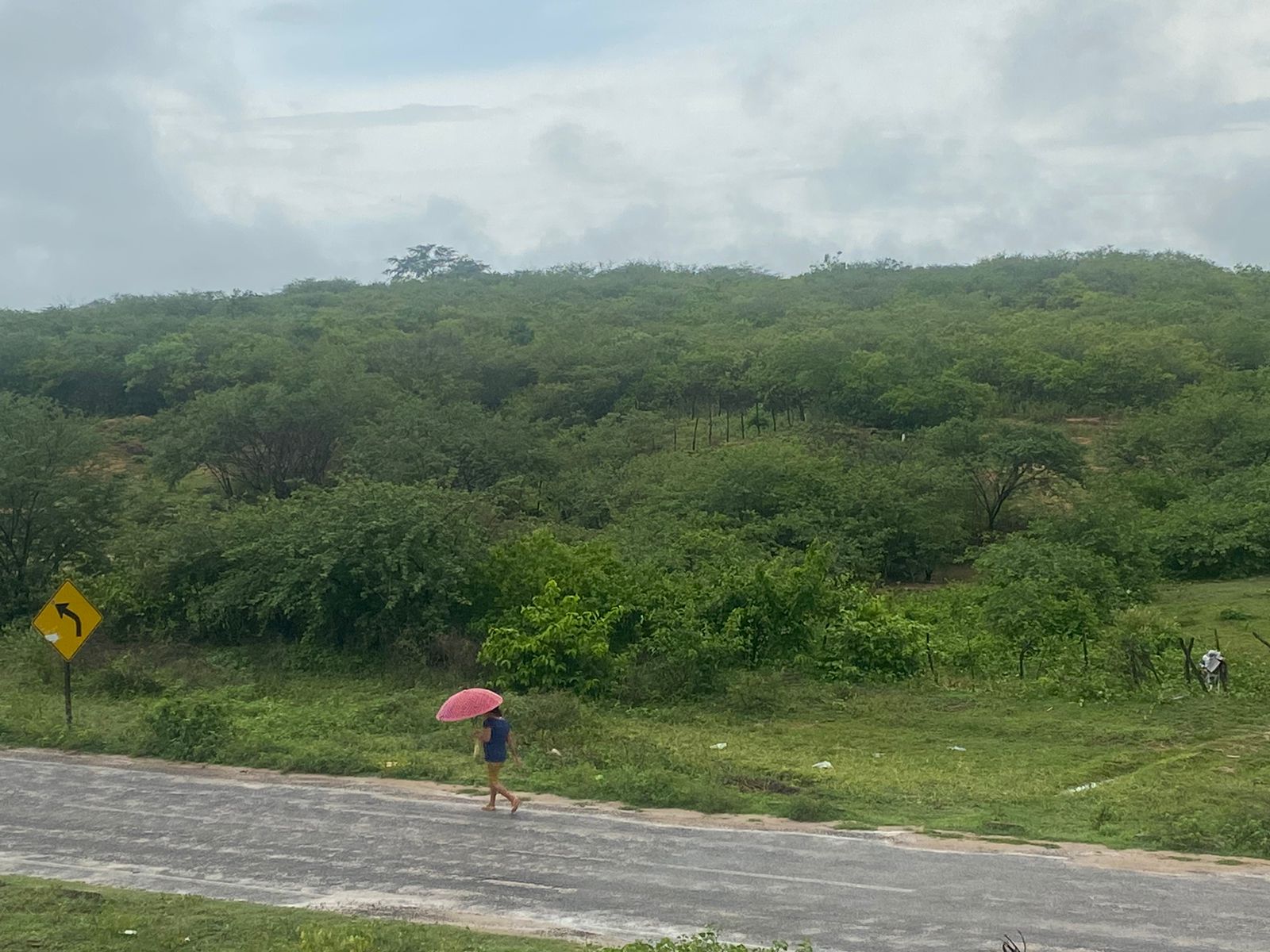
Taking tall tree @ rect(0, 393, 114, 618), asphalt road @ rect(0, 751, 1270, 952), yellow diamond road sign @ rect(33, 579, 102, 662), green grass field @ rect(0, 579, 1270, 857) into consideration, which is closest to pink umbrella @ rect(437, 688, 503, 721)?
asphalt road @ rect(0, 751, 1270, 952)

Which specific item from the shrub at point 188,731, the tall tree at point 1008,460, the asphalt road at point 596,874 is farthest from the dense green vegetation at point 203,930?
the tall tree at point 1008,460

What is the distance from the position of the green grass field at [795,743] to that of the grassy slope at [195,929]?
4030 mm

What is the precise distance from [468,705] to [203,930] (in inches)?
152

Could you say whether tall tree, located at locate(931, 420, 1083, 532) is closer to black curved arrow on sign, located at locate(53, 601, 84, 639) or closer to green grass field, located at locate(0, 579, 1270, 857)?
green grass field, located at locate(0, 579, 1270, 857)

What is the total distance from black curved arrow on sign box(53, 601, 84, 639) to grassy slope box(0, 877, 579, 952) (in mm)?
6544

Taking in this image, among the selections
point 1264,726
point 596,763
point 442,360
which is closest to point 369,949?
point 596,763

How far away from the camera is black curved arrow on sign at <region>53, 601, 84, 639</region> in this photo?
15.7m

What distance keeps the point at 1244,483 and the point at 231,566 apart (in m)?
25.6

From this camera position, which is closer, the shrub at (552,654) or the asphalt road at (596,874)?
the asphalt road at (596,874)

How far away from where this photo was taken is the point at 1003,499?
36.2 m

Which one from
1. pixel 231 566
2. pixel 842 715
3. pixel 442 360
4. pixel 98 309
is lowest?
pixel 842 715

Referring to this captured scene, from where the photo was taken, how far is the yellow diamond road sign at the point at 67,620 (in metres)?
15.6

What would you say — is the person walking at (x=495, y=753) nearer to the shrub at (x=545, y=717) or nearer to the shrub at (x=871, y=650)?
the shrub at (x=545, y=717)

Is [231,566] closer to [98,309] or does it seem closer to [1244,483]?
Answer: [1244,483]
